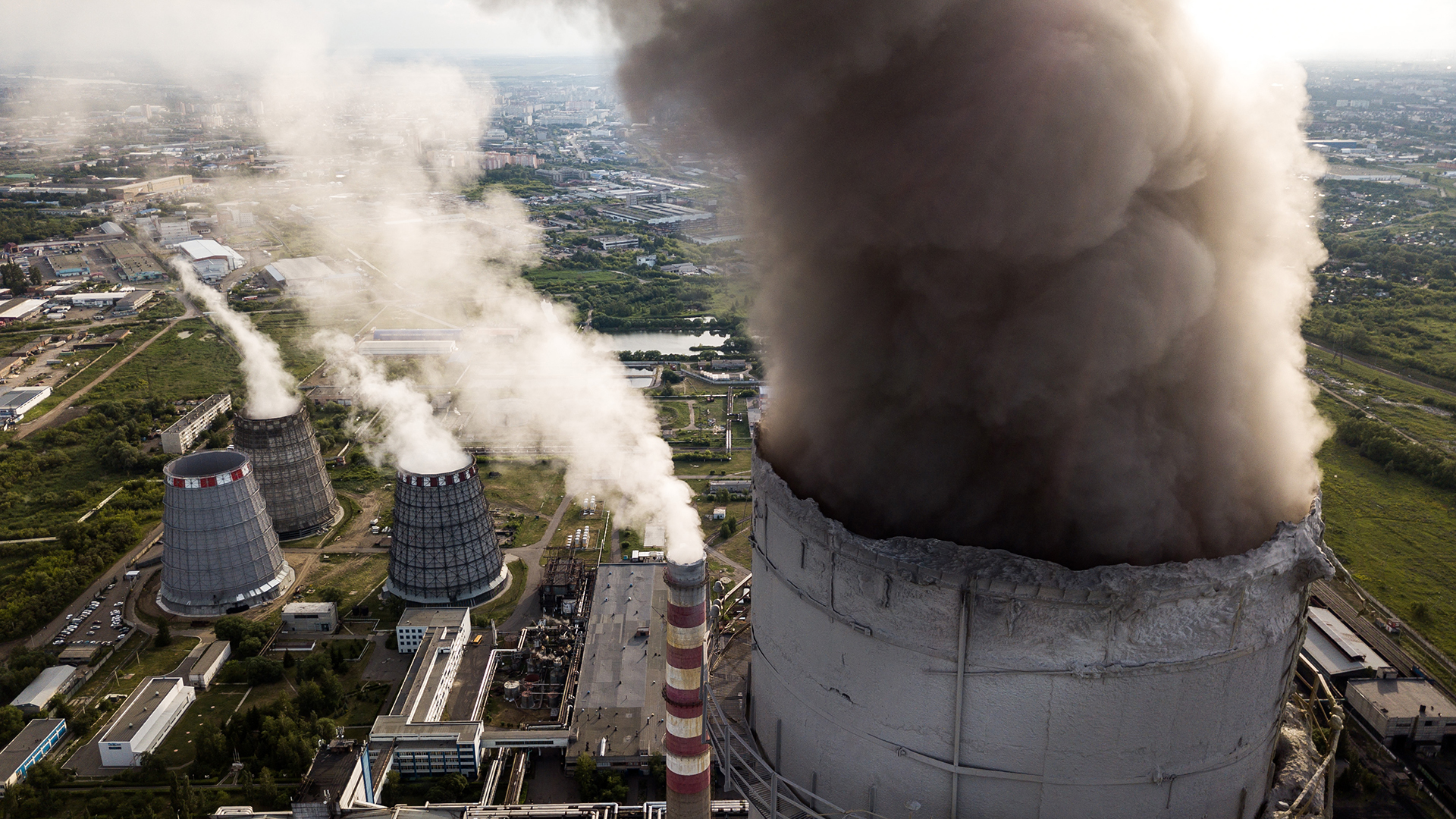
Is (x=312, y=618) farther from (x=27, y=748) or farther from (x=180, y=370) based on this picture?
(x=180, y=370)

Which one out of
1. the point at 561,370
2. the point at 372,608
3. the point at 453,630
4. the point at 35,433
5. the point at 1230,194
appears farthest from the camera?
the point at 561,370

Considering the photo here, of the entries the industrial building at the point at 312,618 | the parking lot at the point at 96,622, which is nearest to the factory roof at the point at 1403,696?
the industrial building at the point at 312,618

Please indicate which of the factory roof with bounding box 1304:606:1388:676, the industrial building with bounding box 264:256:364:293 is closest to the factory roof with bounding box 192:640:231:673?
the factory roof with bounding box 1304:606:1388:676

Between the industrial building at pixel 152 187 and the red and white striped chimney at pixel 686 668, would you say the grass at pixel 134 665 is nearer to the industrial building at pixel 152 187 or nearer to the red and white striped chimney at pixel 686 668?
the red and white striped chimney at pixel 686 668

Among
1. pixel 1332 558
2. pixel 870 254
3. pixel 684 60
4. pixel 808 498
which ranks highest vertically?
pixel 684 60

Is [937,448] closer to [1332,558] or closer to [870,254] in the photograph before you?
[870,254]

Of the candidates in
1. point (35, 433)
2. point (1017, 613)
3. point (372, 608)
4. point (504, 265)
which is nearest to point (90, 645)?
point (372, 608)
